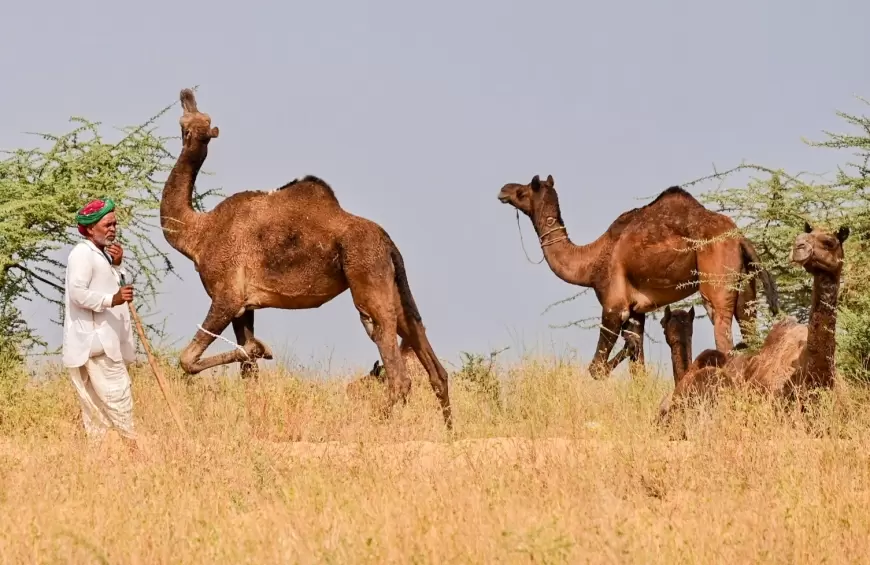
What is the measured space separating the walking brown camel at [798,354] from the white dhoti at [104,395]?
4648mm

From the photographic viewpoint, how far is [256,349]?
14195mm

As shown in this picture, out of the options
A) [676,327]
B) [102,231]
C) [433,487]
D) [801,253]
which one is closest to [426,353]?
[676,327]

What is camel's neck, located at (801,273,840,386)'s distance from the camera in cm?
1088

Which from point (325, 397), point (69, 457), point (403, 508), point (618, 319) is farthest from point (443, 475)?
point (618, 319)

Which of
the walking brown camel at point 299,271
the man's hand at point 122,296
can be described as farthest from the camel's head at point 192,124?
the man's hand at point 122,296

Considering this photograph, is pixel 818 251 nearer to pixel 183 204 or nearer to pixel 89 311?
pixel 89 311

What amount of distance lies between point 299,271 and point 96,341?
10.9 feet

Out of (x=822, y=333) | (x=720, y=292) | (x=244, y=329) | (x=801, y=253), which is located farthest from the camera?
(x=720, y=292)

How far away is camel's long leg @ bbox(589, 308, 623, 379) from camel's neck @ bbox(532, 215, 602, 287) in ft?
2.80

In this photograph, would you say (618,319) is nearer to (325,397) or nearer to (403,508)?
(325,397)

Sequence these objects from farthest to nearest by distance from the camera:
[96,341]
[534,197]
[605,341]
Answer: [534,197] < [605,341] < [96,341]

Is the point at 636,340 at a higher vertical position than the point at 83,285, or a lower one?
lower

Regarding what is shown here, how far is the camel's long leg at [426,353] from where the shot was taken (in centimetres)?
1394

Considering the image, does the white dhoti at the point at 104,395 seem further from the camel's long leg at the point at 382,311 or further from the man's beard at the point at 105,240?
the camel's long leg at the point at 382,311
